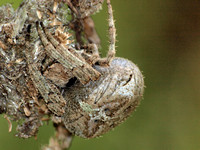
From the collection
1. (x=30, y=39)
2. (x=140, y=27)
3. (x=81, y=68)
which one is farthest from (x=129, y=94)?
(x=140, y=27)

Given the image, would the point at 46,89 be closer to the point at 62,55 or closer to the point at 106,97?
the point at 62,55

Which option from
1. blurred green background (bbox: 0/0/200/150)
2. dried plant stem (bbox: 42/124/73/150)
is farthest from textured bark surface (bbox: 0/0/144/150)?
blurred green background (bbox: 0/0/200/150)

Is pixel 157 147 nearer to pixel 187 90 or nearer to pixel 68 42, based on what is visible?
pixel 187 90

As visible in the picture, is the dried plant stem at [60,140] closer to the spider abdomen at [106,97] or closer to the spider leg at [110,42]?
the spider abdomen at [106,97]

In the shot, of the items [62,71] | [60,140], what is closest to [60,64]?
[62,71]

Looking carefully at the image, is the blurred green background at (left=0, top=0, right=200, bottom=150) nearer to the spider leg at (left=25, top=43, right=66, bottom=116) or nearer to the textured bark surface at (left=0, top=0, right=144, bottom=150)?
the textured bark surface at (left=0, top=0, right=144, bottom=150)
